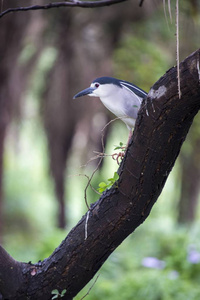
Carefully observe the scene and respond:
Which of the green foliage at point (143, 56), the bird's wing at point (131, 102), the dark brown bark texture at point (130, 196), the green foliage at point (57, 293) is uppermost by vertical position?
the green foliage at point (143, 56)

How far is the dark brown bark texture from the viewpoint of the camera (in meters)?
1.63

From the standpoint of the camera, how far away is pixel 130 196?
1850 mm

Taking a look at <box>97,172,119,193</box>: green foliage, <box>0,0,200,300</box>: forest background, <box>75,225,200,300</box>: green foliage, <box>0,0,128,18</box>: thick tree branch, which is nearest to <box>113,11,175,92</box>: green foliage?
<box>0,0,200,300</box>: forest background

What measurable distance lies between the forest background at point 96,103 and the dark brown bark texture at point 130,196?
2.15 m

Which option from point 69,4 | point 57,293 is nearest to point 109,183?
point 57,293

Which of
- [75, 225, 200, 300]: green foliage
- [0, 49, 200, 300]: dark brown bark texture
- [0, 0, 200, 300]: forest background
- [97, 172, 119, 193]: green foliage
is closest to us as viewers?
[0, 49, 200, 300]: dark brown bark texture

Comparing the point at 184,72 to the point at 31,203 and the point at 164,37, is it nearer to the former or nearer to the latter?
the point at 164,37

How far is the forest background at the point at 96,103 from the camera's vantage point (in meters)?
4.67

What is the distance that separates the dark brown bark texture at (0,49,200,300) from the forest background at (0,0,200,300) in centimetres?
215

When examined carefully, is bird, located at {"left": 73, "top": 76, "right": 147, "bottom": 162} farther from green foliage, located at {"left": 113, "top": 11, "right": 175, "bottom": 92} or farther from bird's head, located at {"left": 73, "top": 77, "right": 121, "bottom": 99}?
green foliage, located at {"left": 113, "top": 11, "right": 175, "bottom": 92}

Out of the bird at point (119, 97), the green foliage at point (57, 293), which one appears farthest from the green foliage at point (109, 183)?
the green foliage at point (57, 293)

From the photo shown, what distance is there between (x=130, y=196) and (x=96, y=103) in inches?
192

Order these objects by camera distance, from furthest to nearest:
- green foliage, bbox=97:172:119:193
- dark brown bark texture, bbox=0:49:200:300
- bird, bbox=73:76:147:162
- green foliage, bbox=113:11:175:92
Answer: green foliage, bbox=113:11:175:92, bird, bbox=73:76:147:162, green foliage, bbox=97:172:119:193, dark brown bark texture, bbox=0:49:200:300

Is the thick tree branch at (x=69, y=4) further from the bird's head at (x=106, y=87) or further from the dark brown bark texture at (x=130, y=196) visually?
the dark brown bark texture at (x=130, y=196)
